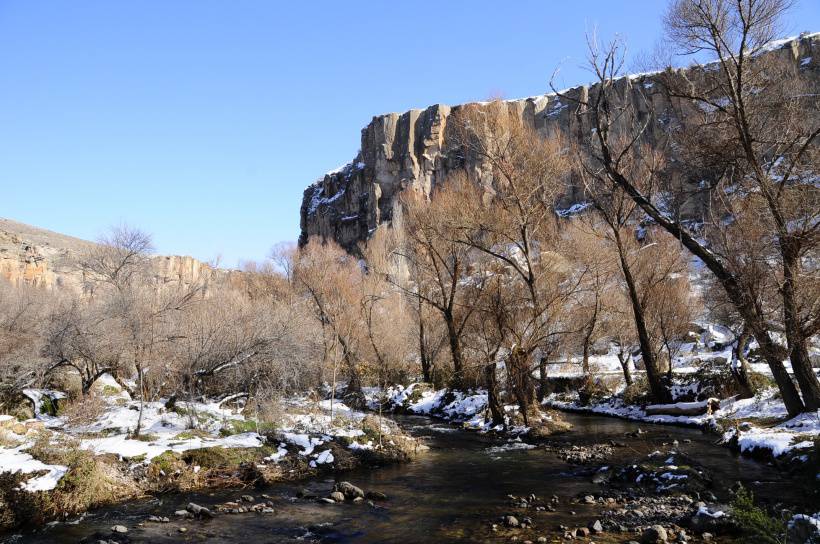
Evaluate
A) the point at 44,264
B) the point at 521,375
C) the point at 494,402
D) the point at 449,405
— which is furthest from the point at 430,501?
the point at 44,264

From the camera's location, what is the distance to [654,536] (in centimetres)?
716


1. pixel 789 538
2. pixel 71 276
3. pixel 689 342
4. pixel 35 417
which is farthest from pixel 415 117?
pixel 789 538

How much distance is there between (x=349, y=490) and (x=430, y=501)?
1.82m

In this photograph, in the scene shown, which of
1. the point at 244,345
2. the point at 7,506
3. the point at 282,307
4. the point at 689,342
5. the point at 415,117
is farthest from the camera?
the point at 415,117

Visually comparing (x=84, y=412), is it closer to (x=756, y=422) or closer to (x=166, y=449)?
(x=166, y=449)

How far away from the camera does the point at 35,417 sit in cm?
1549

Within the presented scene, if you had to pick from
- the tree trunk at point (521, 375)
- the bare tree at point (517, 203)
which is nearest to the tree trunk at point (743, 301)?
the bare tree at point (517, 203)

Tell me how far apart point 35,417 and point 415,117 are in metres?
99.8

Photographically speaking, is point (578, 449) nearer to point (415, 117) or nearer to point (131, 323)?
point (131, 323)

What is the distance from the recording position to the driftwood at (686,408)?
1738 centimetres

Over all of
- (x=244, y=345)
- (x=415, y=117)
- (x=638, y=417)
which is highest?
(x=415, y=117)

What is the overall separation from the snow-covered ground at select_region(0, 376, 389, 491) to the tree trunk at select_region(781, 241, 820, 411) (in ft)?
35.9

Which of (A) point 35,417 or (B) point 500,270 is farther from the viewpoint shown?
(B) point 500,270

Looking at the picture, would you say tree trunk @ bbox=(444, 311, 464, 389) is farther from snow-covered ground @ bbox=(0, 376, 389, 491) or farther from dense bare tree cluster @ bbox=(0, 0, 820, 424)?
snow-covered ground @ bbox=(0, 376, 389, 491)
